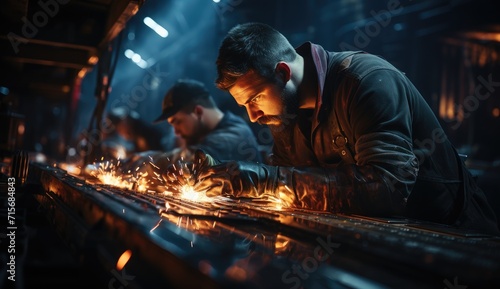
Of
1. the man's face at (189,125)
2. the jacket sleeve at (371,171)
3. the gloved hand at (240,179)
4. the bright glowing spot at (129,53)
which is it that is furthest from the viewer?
the bright glowing spot at (129,53)

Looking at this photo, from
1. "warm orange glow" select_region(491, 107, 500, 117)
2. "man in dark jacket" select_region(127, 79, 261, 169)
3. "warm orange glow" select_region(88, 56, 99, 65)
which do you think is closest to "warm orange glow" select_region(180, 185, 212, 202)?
"man in dark jacket" select_region(127, 79, 261, 169)

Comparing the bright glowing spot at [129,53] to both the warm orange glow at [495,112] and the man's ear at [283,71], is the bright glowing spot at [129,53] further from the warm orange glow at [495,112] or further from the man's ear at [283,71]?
the man's ear at [283,71]

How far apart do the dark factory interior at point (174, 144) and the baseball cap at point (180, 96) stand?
0.79 meters

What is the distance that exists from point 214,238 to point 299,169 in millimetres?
1110

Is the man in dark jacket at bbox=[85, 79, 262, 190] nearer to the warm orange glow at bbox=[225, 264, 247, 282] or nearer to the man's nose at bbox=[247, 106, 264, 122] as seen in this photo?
the man's nose at bbox=[247, 106, 264, 122]

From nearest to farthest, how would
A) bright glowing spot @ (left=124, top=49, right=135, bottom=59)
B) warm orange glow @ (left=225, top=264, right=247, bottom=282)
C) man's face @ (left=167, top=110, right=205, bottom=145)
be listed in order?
warm orange glow @ (left=225, top=264, right=247, bottom=282)
man's face @ (left=167, top=110, right=205, bottom=145)
bright glowing spot @ (left=124, top=49, right=135, bottom=59)

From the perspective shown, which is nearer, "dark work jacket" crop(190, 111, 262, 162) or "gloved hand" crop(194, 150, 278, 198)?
"gloved hand" crop(194, 150, 278, 198)

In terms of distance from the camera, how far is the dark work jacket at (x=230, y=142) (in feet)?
16.1

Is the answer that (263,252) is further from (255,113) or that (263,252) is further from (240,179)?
(255,113)

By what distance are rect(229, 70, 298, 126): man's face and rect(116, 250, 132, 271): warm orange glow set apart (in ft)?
5.45

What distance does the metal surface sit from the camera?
913 millimetres

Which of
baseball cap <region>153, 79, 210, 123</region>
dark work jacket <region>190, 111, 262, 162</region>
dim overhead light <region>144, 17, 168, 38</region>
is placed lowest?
dark work jacket <region>190, 111, 262, 162</region>

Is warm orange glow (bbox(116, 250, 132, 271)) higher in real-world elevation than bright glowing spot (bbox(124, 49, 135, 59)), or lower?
lower

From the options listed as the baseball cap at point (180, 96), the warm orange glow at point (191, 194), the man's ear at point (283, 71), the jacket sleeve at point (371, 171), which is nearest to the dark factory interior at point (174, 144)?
Answer: the jacket sleeve at point (371, 171)
